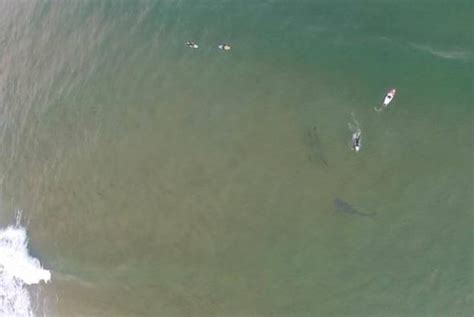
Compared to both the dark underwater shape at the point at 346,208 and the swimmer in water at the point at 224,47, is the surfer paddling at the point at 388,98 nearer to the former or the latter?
the dark underwater shape at the point at 346,208

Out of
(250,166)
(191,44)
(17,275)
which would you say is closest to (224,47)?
(191,44)

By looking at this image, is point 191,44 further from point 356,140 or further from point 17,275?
point 17,275

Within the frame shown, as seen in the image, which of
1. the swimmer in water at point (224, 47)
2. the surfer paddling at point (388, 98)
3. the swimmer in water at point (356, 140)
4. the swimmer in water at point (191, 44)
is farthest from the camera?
the swimmer in water at point (191, 44)

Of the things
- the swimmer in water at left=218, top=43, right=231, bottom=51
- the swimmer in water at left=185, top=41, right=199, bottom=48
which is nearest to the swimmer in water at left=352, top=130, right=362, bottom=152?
the swimmer in water at left=218, top=43, right=231, bottom=51

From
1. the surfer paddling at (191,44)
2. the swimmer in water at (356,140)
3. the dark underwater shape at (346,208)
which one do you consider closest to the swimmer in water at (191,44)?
the surfer paddling at (191,44)

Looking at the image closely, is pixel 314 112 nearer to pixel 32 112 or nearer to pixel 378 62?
pixel 378 62

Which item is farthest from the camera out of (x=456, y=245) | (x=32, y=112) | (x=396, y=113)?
(x=32, y=112)

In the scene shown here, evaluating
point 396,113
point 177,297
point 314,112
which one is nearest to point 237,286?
point 177,297
